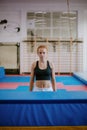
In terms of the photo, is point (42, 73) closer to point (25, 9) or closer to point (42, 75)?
point (42, 75)

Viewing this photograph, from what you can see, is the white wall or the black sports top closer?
the black sports top

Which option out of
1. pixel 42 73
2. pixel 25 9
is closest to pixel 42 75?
pixel 42 73

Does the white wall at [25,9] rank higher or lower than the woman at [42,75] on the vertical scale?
higher

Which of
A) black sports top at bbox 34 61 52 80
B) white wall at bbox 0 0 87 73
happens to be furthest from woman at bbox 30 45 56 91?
white wall at bbox 0 0 87 73

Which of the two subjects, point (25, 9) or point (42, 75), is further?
point (25, 9)

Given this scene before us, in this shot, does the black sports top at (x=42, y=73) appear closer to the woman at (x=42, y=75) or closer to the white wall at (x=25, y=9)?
the woman at (x=42, y=75)

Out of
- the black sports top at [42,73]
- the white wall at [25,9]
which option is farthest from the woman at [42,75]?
the white wall at [25,9]

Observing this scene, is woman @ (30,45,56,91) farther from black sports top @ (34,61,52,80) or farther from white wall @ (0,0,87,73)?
white wall @ (0,0,87,73)

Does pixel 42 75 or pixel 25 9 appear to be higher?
pixel 25 9

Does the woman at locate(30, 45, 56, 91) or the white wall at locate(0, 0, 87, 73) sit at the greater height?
the white wall at locate(0, 0, 87, 73)

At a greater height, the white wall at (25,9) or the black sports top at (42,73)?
the white wall at (25,9)

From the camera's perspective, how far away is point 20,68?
9820 millimetres

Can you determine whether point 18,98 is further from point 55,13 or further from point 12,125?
point 55,13

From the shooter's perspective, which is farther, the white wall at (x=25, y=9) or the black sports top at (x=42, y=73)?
the white wall at (x=25, y=9)
